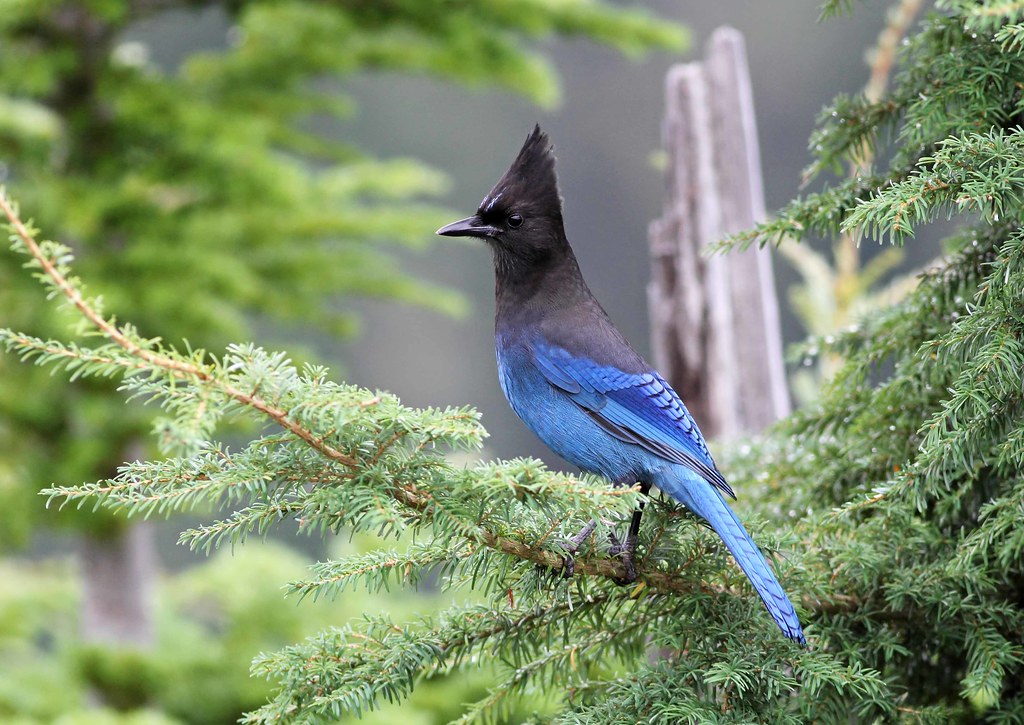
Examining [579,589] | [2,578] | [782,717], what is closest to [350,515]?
[579,589]

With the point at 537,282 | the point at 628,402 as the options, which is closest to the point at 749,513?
the point at 628,402

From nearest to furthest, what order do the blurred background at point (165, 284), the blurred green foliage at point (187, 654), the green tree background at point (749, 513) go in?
1. the green tree background at point (749, 513)
2. the blurred background at point (165, 284)
3. the blurred green foliage at point (187, 654)

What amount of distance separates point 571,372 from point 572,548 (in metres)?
0.58

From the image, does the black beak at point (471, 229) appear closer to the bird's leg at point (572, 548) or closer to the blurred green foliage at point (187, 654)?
the bird's leg at point (572, 548)

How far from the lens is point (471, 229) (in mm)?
2410

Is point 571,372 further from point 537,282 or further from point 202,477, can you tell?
point 202,477

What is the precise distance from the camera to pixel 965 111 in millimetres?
1705

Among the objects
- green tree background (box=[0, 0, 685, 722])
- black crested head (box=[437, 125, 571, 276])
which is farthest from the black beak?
green tree background (box=[0, 0, 685, 722])

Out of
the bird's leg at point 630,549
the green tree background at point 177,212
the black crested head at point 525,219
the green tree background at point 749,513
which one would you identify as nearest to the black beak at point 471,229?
the black crested head at point 525,219

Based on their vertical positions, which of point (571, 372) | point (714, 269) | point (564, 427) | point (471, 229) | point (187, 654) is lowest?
point (564, 427)

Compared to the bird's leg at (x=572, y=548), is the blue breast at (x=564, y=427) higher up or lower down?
higher up

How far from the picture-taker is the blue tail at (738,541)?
1.58 m

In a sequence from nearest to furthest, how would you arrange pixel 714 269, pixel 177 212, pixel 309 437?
pixel 309 437 < pixel 714 269 < pixel 177 212

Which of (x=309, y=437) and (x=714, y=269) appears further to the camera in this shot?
(x=714, y=269)
